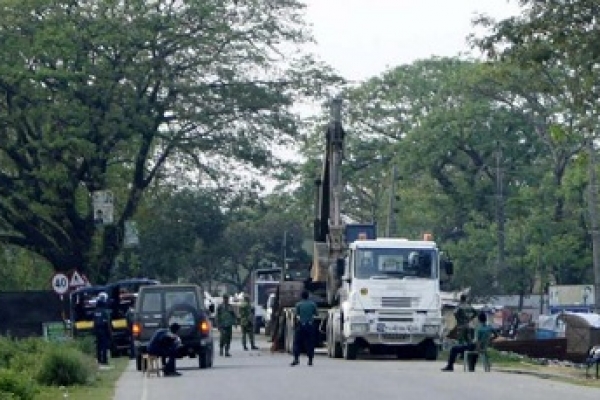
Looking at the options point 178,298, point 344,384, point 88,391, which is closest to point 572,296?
point 178,298

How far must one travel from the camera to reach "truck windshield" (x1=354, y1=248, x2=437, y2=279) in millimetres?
40594

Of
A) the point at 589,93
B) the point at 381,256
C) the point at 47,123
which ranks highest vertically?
the point at 47,123

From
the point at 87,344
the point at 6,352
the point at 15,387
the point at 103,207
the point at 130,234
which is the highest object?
the point at 103,207

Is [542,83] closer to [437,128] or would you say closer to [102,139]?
[102,139]

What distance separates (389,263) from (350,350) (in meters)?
2.59

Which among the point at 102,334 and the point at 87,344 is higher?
the point at 102,334

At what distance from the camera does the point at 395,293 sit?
40406mm

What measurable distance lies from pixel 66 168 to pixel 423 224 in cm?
3270

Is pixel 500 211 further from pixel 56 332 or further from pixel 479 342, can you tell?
pixel 479 342

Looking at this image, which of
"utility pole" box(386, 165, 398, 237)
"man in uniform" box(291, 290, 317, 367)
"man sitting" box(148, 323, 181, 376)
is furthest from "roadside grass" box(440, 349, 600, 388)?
"utility pole" box(386, 165, 398, 237)

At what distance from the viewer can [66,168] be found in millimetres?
60906

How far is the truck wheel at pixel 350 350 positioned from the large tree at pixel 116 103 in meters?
19.7

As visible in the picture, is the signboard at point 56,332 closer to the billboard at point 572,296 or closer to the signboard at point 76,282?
the signboard at point 76,282

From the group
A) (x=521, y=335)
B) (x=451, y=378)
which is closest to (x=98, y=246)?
(x=521, y=335)
